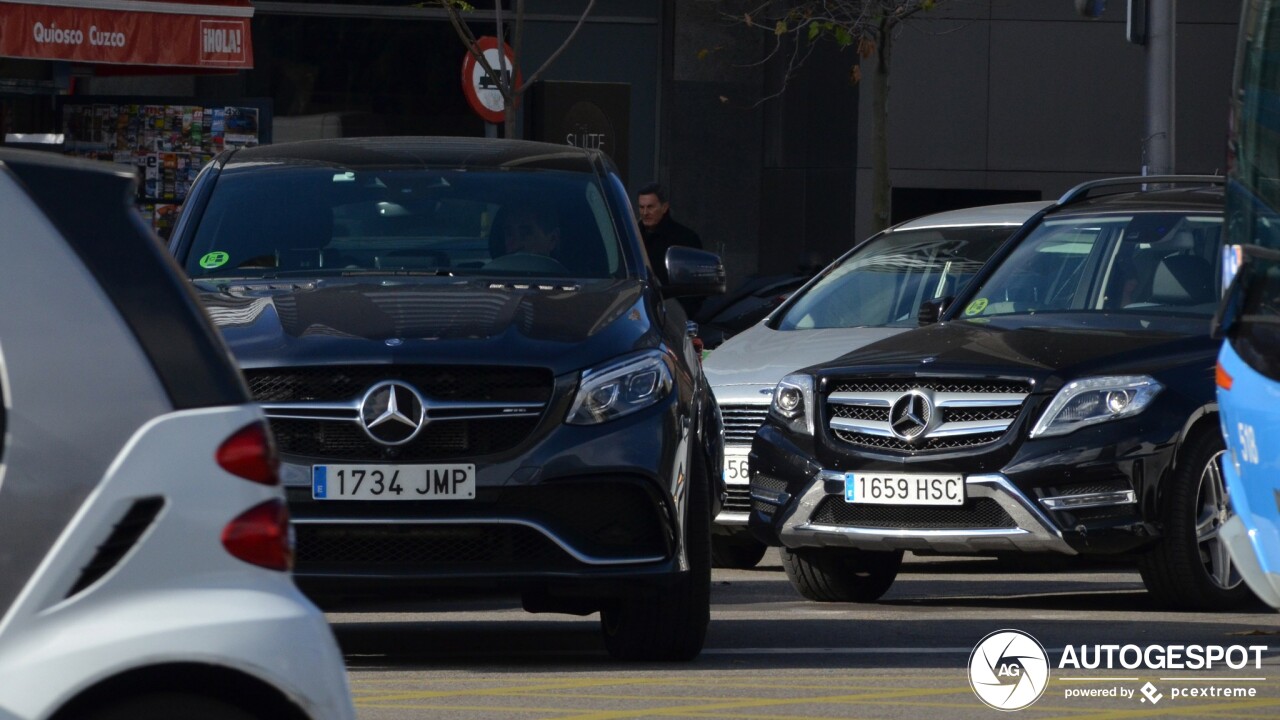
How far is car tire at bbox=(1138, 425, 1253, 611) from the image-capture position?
8.98 meters

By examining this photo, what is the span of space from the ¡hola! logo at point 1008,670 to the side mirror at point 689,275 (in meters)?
1.64

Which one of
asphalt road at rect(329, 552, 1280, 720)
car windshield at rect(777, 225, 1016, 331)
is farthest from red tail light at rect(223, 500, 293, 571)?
car windshield at rect(777, 225, 1016, 331)

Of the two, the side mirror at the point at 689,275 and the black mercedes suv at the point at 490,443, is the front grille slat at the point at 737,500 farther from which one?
the black mercedes suv at the point at 490,443

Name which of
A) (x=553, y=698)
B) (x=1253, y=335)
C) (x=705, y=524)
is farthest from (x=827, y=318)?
(x=1253, y=335)

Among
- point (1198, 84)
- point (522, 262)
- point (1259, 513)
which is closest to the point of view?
point (1259, 513)

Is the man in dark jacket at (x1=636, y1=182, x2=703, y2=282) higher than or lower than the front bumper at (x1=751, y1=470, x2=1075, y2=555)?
higher

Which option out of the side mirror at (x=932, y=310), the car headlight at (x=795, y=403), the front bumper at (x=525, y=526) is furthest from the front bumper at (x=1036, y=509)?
the front bumper at (x=525, y=526)

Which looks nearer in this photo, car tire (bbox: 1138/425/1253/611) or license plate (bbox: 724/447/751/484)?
car tire (bbox: 1138/425/1253/611)

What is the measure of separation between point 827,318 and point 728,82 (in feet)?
41.4

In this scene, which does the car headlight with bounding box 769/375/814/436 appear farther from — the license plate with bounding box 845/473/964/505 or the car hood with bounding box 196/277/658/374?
the car hood with bounding box 196/277/658/374

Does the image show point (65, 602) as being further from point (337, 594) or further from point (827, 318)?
point (827, 318)

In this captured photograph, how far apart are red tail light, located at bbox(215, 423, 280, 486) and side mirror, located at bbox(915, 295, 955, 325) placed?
23.1ft

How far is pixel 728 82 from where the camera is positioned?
24438 millimetres

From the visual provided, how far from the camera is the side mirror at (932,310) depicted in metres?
10.7
